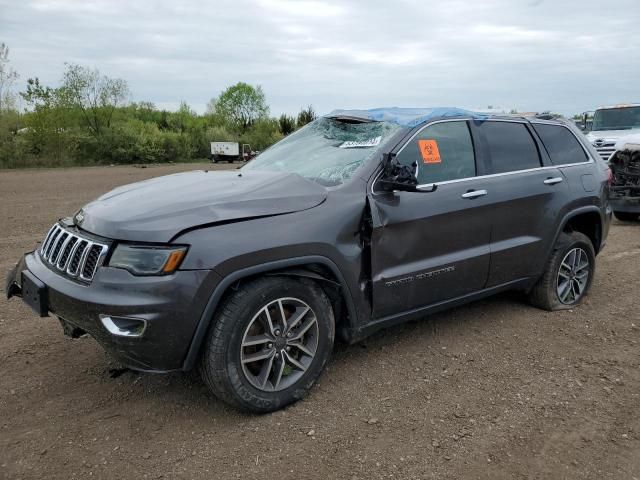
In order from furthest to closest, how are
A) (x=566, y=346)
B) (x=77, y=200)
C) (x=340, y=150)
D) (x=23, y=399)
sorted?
1. (x=77, y=200)
2. (x=566, y=346)
3. (x=340, y=150)
4. (x=23, y=399)

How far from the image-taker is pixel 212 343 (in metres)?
2.95

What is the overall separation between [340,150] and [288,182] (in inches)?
24.8

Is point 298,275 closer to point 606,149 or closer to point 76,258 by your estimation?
point 76,258

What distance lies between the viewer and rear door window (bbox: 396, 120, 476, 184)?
385 cm

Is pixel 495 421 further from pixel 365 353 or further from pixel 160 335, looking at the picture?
pixel 160 335

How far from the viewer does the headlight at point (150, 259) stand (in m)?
2.81

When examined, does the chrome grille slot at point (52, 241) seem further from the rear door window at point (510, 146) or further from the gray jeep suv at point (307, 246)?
the rear door window at point (510, 146)

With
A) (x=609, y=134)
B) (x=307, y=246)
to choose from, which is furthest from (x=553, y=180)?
(x=609, y=134)

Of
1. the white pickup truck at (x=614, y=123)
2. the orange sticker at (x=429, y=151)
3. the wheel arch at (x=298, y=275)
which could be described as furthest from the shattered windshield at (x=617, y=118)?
the wheel arch at (x=298, y=275)

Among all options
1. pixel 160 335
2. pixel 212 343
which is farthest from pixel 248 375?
pixel 160 335

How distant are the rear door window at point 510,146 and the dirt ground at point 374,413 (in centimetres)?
135

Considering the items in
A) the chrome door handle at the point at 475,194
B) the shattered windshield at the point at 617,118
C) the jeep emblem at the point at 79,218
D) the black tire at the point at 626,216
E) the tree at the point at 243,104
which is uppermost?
the tree at the point at 243,104

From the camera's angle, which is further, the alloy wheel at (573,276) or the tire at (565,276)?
the alloy wheel at (573,276)

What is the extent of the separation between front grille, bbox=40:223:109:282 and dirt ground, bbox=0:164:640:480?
865mm
